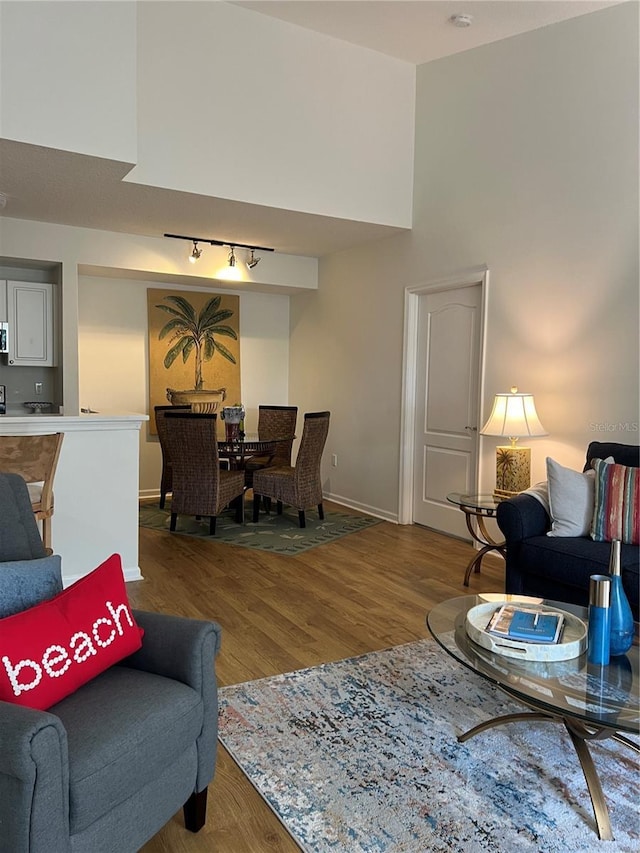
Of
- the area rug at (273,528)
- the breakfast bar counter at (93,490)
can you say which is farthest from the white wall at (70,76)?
the area rug at (273,528)

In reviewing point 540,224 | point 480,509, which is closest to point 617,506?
point 480,509

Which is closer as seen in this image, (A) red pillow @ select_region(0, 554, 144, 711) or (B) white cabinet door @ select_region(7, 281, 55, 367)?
(A) red pillow @ select_region(0, 554, 144, 711)

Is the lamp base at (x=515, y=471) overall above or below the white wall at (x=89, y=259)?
below

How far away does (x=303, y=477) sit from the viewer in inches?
219

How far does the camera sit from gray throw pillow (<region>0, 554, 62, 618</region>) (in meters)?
1.81

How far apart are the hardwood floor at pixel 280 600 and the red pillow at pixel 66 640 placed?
577mm

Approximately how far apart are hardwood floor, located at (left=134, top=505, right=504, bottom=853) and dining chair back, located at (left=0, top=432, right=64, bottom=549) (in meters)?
0.77

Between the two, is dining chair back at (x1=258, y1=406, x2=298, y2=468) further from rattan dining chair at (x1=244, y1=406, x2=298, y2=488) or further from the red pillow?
the red pillow

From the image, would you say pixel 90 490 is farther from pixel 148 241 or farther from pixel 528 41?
pixel 528 41

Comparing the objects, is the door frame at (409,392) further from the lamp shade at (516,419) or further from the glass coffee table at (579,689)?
the glass coffee table at (579,689)

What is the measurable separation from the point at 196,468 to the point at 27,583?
3.30 m

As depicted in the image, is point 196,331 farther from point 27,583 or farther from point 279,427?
point 27,583

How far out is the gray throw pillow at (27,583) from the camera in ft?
5.92

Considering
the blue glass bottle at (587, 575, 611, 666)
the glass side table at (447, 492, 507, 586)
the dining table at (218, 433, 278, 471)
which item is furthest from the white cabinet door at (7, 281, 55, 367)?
the blue glass bottle at (587, 575, 611, 666)
